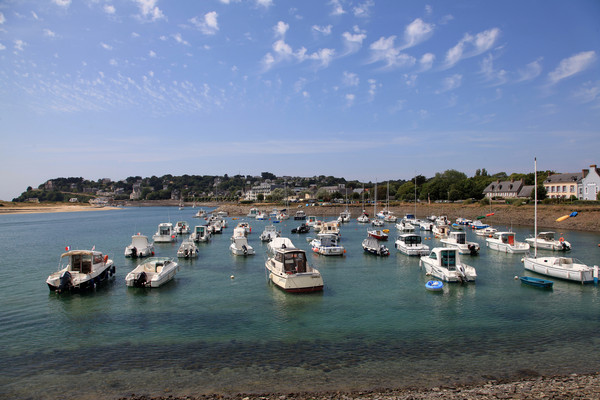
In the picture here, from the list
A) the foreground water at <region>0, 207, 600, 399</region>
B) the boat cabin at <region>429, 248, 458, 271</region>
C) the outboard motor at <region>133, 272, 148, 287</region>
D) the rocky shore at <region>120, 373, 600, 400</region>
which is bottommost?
the foreground water at <region>0, 207, 600, 399</region>

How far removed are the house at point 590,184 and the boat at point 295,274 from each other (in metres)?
89.2

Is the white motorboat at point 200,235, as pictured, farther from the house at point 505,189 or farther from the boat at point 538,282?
the house at point 505,189

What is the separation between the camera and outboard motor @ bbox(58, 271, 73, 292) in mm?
27562

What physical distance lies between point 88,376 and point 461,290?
2389 cm

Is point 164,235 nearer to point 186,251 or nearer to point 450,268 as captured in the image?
point 186,251

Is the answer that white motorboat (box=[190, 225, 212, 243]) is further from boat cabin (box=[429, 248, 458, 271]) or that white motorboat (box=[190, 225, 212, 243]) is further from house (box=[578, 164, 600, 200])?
house (box=[578, 164, 600, 200])

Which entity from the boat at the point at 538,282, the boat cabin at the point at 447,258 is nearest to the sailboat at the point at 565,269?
the boat at the point at 538,282

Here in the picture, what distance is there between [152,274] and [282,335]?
15262 mm

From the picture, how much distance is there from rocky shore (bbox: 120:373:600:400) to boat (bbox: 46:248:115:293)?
58.3ft

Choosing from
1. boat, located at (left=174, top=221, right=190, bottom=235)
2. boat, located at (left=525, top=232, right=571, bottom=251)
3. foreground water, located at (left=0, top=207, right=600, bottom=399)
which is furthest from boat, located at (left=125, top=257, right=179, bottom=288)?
boat, located at (left=174, top=221, right=190, bottom=235)

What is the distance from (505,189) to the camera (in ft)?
410

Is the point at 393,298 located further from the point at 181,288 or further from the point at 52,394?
the point at 52,394

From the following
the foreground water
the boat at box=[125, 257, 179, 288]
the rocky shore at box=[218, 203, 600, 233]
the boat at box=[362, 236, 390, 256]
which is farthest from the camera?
the rocky shore at box=[218, 203, 600, 233]

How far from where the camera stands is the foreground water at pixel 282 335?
1498 cm
